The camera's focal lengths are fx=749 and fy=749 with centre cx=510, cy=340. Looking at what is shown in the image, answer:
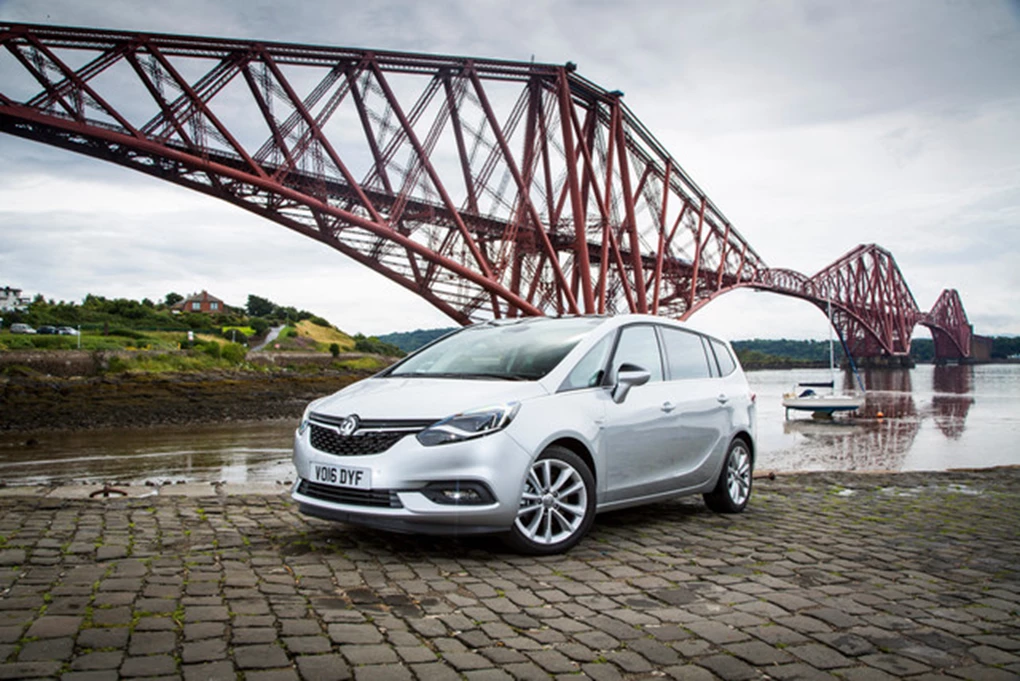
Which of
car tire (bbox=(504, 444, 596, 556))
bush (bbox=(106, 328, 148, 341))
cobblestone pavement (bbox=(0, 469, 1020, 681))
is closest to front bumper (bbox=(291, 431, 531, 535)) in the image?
car tire (bbox=(504, 444, 596, 556))

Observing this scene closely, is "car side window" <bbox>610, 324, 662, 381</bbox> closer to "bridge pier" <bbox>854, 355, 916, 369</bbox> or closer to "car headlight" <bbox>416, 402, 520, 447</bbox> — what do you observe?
"car headlight" <bbox>416, 402, 520, 447</bbox>

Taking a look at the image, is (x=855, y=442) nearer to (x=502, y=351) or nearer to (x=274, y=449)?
(x=274, y=449)

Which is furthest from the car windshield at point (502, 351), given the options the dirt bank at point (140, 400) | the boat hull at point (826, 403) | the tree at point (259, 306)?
the tree at point (259, 306)

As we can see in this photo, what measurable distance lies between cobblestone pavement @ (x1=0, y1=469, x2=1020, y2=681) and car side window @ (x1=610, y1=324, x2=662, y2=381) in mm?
1251

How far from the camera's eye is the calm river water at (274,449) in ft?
50.3

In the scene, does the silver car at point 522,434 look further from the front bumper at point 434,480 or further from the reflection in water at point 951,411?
the reflection in water at point 951,411

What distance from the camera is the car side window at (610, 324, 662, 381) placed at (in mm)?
5641

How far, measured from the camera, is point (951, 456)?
20656 millimetres

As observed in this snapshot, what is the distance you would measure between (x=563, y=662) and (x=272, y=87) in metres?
24.2

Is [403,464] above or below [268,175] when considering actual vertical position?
below

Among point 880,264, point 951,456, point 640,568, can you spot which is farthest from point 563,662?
point 880,264

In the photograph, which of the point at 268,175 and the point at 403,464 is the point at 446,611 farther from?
the point at 268,175

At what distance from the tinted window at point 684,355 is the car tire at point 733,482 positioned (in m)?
0.72

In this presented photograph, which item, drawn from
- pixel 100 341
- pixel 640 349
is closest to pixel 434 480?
pixel 640 349
